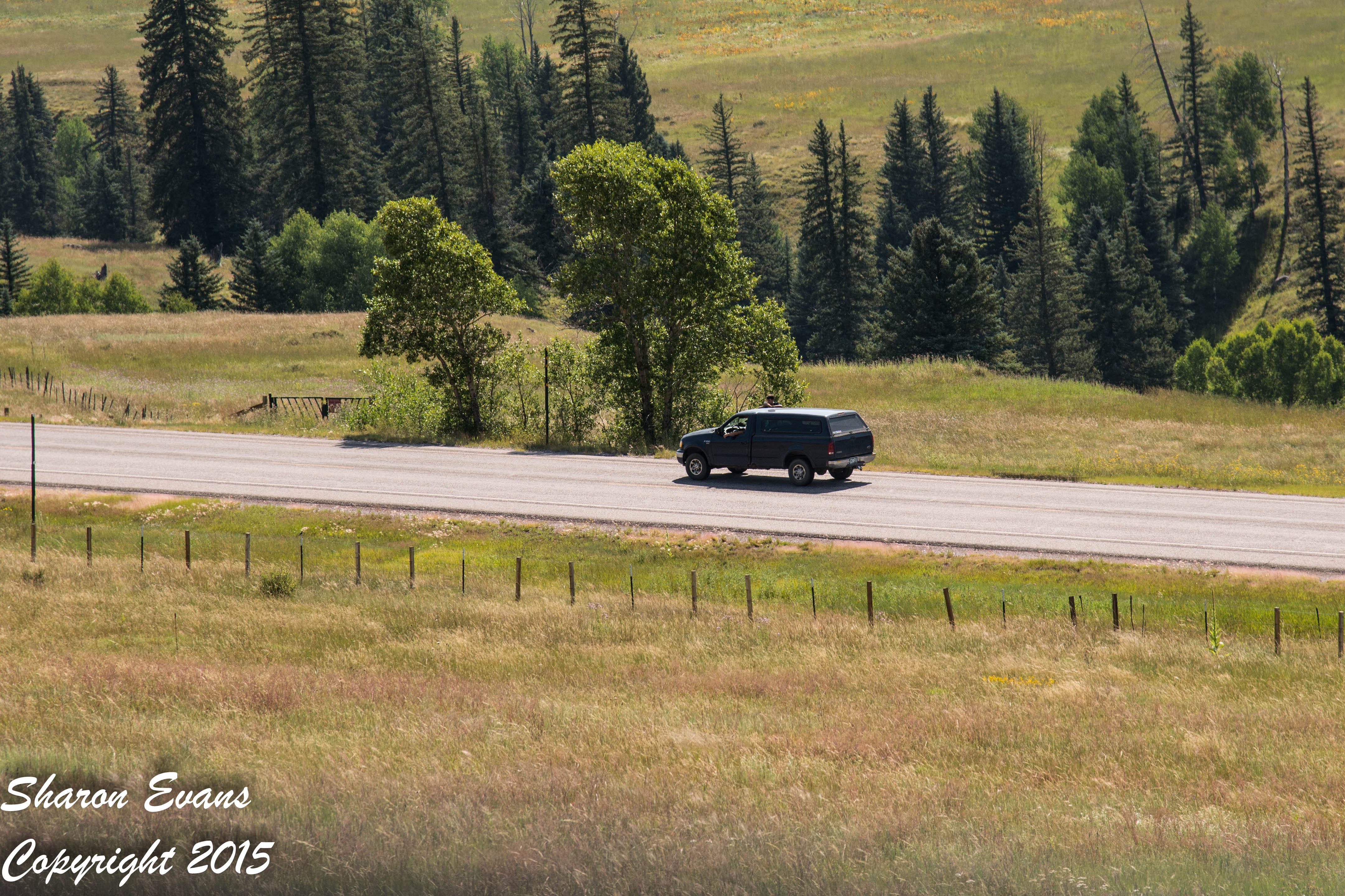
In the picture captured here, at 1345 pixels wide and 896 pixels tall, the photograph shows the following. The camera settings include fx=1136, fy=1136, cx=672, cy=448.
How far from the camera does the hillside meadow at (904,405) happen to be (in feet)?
115

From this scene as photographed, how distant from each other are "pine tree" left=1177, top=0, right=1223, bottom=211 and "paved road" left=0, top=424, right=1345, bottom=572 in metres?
97.0

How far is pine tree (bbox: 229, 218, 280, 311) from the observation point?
3324 inches

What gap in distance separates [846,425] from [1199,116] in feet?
340

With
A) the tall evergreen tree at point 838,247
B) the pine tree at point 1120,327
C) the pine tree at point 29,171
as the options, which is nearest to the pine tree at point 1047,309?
the pine tree at point 1120,327

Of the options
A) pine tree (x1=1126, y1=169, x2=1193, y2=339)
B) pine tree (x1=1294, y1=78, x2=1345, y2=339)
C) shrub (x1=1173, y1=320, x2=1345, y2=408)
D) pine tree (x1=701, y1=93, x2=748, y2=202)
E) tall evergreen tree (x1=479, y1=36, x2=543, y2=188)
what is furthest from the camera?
tall evergreen tree (x1=479, y1=36, x2=543, y2=188)

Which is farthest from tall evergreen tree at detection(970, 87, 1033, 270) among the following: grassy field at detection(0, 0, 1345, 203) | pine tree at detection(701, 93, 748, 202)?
grassy field at detection(0, 0, 1345, 203)

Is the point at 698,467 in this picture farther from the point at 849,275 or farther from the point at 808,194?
the point at 808,194

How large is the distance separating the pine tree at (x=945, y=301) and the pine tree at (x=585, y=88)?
34.5 metres

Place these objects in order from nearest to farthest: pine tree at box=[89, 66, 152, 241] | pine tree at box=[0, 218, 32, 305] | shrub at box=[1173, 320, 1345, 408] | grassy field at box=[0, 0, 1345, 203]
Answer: shrub at box=[1173, 320, 1345, 408], pine tree at box=[0, 218, 32, 305], pine tree at box=[89, 66, 152, 241], grassy field at box=[0, 0, 1345, 203]

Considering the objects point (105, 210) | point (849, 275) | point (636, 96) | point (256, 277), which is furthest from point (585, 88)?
point (105, 210)

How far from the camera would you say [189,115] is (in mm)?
98188

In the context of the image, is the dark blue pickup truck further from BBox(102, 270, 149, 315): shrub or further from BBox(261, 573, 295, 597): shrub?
BBox(102, 270, 149, 315): shrub

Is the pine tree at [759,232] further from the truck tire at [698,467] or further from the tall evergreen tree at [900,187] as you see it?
the truck tire at [698,467]

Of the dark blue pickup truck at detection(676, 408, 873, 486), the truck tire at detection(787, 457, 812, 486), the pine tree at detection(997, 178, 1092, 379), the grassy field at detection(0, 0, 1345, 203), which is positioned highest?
the grassy field at detection(0, 0, 1345, 203)
